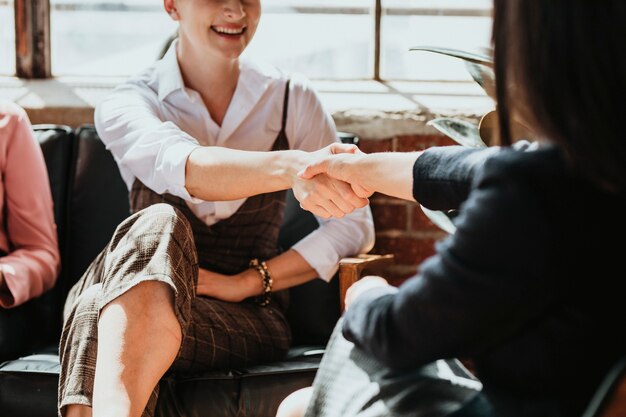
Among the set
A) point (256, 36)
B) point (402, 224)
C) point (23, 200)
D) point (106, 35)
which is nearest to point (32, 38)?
point (106, 35)

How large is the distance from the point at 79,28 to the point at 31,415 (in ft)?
5.24

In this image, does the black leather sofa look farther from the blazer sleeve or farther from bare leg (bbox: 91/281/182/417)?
the blazer sleeve

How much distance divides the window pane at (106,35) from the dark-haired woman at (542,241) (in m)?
2.23

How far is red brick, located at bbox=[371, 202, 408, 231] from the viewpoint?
2.68m

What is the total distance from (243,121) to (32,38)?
121cm

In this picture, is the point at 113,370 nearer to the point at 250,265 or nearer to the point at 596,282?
the point at 250,265

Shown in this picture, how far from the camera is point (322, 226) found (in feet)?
7.27

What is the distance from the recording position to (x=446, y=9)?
9.76 feet

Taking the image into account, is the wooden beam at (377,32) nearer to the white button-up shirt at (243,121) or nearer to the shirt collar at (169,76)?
the white button-up shirt at (243,121)

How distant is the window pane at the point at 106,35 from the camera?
3055 millimetres

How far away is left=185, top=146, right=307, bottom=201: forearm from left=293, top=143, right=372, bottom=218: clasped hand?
0.03 metres

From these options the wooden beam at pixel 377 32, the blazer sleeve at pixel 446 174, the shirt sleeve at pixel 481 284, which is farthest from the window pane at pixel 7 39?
the shirt sleeve at pixel 481 284

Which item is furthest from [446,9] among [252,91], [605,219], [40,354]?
[605,219]

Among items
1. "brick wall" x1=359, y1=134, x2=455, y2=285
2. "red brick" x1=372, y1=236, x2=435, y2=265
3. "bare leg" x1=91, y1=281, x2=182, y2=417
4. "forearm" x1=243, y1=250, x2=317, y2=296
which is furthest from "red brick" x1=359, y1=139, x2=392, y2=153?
"bare leg" x1=91, y1=281, x2=182, y2=417
